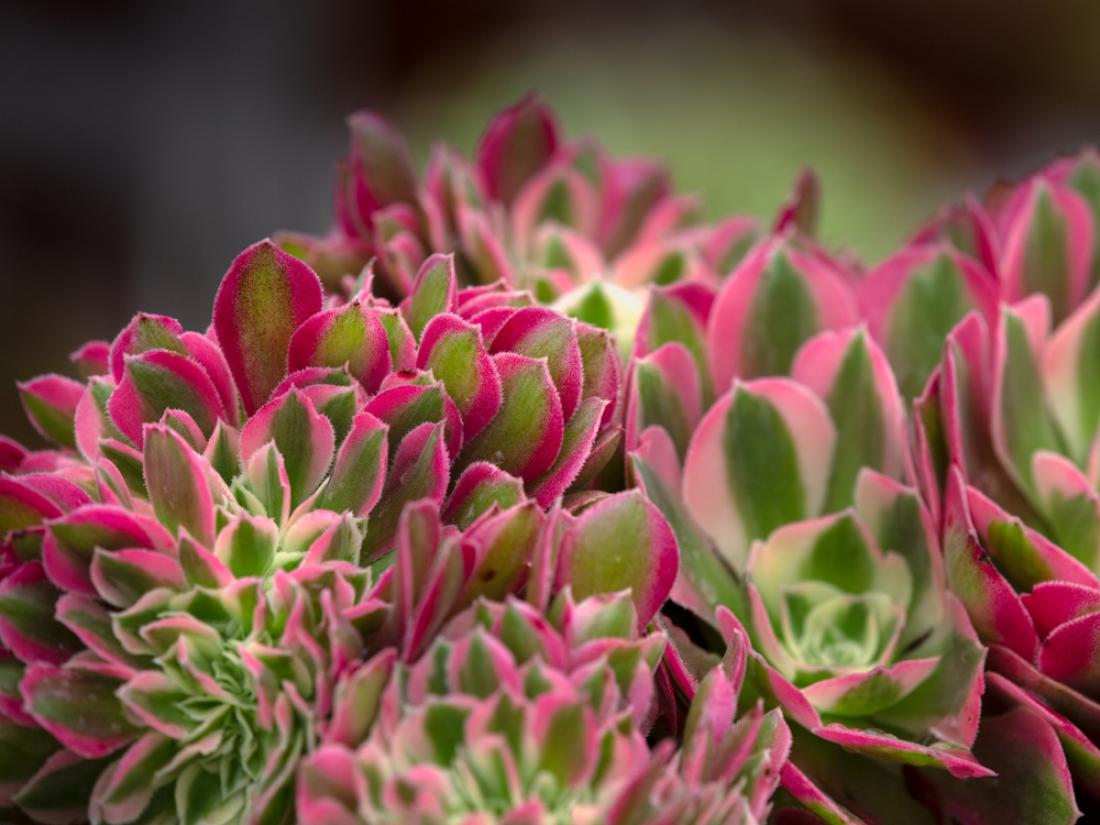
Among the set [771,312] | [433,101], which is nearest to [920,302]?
[771,312]

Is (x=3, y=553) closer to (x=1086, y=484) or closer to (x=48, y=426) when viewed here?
(x=48, y=426)

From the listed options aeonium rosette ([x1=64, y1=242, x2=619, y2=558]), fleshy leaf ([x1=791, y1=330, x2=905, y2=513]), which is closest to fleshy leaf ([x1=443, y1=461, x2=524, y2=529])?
aeonium rosette ([x1=64, y1=242, x2=619, y2=558])

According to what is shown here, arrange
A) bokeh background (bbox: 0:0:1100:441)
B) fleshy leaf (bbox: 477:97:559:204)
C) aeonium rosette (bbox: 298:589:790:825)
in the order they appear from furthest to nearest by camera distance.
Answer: bokeh background (bbox: 0:0:1100:441)
fleshy leaf (bbox: 477:97:559:204)
aeonium rosette (bbox: 298:589:790:825)

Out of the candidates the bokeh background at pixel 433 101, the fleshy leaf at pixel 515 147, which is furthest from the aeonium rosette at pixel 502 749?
the bokeh background at pixel 433 101

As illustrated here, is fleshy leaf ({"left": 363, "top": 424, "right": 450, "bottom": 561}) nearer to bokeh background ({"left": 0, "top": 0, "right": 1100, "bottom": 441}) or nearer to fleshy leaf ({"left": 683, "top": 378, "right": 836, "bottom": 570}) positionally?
fleshy leaf ({"left": 683, "top": 378, "right": 836, "bottom": 570})

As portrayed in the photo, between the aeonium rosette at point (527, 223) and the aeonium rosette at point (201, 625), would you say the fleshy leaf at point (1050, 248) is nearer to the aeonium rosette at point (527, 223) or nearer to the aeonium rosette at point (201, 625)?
the aeonium rosette at point (527, 223)

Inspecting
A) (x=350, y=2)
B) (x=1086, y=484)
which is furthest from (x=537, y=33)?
(x=1086, y=484)

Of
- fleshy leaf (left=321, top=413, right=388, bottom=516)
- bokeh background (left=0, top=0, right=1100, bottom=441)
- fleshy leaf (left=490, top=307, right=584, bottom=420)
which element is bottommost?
bokeh background (left=0, top=0, right=1100, bottom=441)

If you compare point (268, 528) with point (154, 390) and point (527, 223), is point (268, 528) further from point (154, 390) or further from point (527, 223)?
point (527, 223)

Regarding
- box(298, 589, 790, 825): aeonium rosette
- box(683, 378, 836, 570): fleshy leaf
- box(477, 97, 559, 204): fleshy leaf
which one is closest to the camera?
box(298, 589, 790, 825): aeonium rosette
